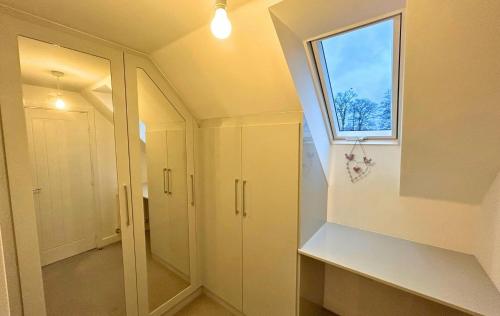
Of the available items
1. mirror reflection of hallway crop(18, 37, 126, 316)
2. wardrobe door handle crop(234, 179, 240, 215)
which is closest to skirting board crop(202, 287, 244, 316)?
mirror reflection of hallway crop(18, 37, 126, 316)

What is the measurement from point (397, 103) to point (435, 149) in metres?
0.41

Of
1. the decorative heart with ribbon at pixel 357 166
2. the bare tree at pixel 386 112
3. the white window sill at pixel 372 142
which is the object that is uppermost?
the bare tree at pixel 386 112

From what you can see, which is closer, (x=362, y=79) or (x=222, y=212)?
(x=362, y=79)

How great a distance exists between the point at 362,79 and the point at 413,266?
1319 millimetres

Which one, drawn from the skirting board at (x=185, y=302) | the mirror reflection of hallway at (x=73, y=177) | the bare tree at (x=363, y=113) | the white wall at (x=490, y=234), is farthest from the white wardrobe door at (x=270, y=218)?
the white wall at (x=490, y=234)

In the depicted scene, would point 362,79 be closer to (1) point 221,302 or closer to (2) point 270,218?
(2) point 270,218

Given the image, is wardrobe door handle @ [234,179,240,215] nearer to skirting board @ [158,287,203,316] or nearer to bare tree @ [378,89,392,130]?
skirting board @ [158,287,203,316]

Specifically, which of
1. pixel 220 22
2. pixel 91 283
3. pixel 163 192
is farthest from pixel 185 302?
pixel 220 22

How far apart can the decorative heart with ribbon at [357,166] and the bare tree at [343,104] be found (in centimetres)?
23

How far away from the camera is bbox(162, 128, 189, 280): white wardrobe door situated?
1919 mm

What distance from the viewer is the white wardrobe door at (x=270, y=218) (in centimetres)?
146

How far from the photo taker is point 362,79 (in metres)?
1.58

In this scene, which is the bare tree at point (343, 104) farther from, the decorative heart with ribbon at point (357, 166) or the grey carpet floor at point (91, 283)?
the grey carpet floor at point (91, 283)

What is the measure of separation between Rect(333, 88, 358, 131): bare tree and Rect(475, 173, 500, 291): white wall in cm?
96
